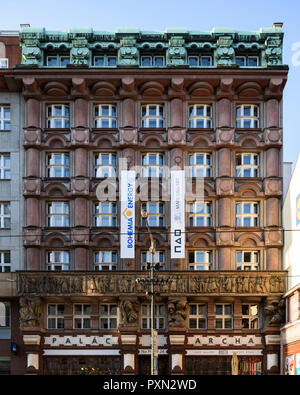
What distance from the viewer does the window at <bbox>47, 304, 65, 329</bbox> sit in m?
36.8

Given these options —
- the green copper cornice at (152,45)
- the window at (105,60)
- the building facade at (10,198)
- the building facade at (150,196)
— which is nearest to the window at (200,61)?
the building facade at (150,196)

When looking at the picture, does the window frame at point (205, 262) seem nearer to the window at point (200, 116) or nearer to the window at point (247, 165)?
the window at point (247, 165)

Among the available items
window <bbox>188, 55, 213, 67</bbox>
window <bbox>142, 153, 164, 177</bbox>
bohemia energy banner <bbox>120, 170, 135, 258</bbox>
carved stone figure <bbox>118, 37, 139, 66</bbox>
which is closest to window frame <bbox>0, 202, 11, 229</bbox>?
bohemia energy banner <bbox>120, 170, 135, 258</bbox>

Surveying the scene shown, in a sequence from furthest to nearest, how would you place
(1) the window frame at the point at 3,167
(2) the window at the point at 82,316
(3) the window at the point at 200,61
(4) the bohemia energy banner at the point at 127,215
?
(3) the window at the point at 200,61
(1) the window frame at the point at 3,167
(2) the window at the point at 82,316
(4) the bohemia energy banner at the point at 127,215

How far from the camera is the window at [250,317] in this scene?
3691cm

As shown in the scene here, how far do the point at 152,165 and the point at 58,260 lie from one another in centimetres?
871

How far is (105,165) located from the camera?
38531 millimetres

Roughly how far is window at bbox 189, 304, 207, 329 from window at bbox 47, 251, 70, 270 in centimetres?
853

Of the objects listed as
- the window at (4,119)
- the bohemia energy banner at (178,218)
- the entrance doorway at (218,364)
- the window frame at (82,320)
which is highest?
the window at (4,119)

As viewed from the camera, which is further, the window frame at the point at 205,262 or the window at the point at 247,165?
the window at the point at 247,165

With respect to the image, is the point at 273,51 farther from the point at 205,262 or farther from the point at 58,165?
the point at 58,165

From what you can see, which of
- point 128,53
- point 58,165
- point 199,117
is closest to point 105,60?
point 128,53

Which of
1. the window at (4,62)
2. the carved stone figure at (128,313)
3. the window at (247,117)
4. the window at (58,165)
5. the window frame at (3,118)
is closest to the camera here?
the carved stone figure at (128,313)

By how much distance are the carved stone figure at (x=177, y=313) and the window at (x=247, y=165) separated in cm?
933
